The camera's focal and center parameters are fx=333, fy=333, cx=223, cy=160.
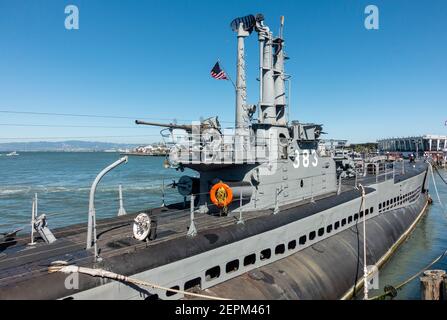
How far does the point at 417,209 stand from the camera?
32.4m

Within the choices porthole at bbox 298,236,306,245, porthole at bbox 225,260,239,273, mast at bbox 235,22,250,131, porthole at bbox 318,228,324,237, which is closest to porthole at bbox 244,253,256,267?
porthole at bbox 225,260,239,273

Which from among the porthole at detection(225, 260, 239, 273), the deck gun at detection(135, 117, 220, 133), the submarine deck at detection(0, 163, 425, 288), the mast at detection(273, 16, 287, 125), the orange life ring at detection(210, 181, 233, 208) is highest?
the mast at detection(273, 16, 287, 125)

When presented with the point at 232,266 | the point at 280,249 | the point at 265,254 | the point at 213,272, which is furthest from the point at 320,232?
the point at 213,272

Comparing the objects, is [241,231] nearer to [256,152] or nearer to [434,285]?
[256,152]

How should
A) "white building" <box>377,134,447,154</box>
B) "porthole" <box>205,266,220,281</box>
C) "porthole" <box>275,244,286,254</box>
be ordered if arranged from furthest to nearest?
"white building" <box>377,134,447,154</box>, "porthole" <box>275,244,286,254</box>, "porthole" <box>205,266,220,281</box>

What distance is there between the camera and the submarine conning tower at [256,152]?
15.0 m

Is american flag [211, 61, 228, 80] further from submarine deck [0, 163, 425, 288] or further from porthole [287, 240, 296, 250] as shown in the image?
porthole [287, 240, 296, 250]

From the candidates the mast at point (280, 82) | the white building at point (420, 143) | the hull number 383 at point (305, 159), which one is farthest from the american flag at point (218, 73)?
the white building at point (420, 143)

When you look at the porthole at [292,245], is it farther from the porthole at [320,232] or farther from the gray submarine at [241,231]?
the porthole at [320,232]

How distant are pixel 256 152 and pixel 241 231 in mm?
4430

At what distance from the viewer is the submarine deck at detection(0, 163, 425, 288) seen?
9.11 m
